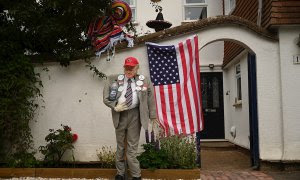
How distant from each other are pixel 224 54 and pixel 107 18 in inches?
248

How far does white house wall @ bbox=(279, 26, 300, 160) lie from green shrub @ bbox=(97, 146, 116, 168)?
11.2 feet

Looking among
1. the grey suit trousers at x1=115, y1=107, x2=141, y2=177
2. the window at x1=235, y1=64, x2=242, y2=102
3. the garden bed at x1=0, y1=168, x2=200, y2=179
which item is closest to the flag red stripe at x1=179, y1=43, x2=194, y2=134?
the garden bed at x1=0, y1=168, x2=200, y2=179

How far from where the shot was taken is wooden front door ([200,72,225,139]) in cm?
1322

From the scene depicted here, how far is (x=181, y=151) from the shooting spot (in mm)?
6898

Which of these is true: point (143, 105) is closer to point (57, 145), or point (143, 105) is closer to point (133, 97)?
point (133, 97)

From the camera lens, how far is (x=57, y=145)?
7.04 meters

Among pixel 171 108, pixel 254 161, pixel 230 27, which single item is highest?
pixel 230 27

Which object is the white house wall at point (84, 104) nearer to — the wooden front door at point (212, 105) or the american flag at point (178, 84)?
the american flag at point (178, 84)

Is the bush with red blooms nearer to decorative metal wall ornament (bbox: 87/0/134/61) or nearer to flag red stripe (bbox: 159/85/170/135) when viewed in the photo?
decorative metal wall ornament (bbox: 87/0/134/61)

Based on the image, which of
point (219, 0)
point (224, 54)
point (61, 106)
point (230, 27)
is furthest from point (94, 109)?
point (219, 0)

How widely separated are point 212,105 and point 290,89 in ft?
18.8

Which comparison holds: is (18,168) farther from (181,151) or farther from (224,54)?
(224,54)

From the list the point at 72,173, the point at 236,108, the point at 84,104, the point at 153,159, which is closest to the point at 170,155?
the point at 153,159

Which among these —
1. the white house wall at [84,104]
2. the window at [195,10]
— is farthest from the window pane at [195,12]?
the white house wall at [84,104]
